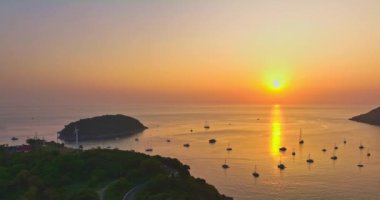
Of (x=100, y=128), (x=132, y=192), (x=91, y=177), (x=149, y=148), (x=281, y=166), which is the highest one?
(x=100, y=128)

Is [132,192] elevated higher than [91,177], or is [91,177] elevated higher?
[91,177]

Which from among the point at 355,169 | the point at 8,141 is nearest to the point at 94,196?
the point at 355,169

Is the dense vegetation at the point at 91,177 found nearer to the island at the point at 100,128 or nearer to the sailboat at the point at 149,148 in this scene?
the sailboat at the point at 149,148

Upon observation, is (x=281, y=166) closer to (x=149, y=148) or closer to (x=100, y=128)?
(x=149, y=148)

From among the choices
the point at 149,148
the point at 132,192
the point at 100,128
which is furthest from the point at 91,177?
the point at 100,128

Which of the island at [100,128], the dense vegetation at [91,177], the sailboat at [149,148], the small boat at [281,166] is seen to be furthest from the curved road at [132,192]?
the island at [100,128]

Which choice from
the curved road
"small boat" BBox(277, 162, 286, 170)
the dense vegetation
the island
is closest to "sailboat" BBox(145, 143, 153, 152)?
the island

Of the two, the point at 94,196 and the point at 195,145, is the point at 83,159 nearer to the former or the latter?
the point at 94,196
